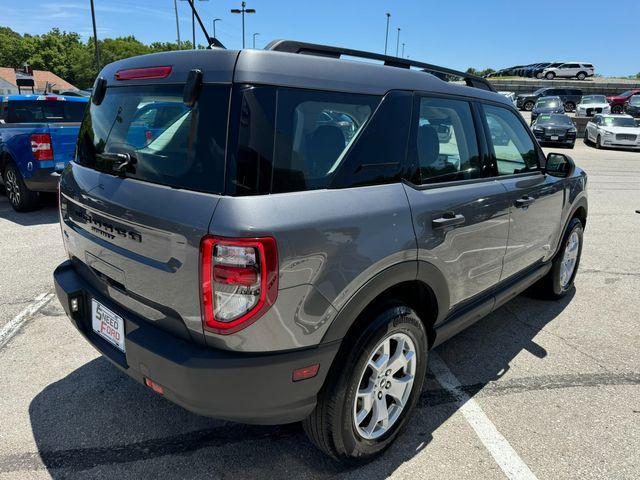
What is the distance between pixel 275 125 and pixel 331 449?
1.47 meters

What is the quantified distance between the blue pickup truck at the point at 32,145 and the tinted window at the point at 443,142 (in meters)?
5.77

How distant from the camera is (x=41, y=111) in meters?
7.70

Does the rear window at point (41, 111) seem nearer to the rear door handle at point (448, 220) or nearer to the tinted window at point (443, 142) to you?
the tinted window at point (443, 142)

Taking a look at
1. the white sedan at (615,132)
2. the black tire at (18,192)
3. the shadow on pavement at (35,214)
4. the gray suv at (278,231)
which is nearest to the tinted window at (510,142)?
the gray suv at (278,231)

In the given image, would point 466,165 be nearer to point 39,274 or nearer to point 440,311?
point 440,311

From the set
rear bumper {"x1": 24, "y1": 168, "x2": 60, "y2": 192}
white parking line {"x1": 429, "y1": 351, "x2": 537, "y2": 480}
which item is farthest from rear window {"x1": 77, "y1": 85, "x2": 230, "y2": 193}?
rear bumper {"x1": 24, "y1": 168, "x2": 60, "y2": 192}

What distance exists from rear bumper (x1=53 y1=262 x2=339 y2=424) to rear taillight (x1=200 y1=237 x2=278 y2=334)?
148 mm

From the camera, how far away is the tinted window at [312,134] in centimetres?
179

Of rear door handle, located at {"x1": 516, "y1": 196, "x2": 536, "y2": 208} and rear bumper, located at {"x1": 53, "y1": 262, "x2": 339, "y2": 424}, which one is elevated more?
rear door handle, located at {"x1": 516, "y1": 196, "x2": 536, "y2": 208}

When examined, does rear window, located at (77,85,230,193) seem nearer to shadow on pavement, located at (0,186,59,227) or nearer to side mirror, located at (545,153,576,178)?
side mirror, located at (545,153,576,178)

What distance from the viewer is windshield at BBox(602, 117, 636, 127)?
20438 millimetres

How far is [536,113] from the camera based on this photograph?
23.9 meters

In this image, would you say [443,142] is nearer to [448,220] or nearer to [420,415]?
[448,220]

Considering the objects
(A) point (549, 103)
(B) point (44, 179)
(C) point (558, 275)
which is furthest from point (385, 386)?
(A) point (549, 103)
